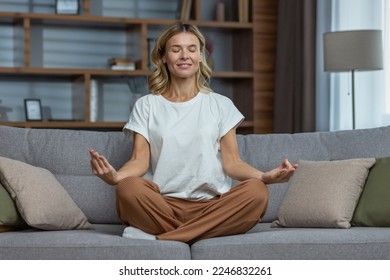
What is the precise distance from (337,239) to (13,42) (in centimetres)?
373

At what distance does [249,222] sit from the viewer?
109 inches

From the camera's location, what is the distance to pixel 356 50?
463 cm

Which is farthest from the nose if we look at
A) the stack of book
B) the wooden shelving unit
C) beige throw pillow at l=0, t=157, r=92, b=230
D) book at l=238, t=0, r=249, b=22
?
book at l=238, t=0, r=249, b=22

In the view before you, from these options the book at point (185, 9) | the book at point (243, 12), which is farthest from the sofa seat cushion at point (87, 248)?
the book at point (243, 12)

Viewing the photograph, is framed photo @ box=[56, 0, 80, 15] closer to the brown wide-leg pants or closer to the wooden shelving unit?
the wooden shelving unit

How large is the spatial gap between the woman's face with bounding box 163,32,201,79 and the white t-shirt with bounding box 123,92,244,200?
0.12 m

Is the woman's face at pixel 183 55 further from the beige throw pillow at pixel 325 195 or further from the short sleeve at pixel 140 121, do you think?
the beige throw pillow at pixel 325 195

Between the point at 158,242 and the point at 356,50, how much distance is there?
2464 millimetres

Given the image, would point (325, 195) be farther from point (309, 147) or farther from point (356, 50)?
point (356, 50)

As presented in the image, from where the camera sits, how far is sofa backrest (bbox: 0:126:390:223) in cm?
316

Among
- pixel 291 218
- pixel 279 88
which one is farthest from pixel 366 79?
pixel 291 218

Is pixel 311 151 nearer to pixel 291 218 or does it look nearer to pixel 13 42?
pixel 291 218
